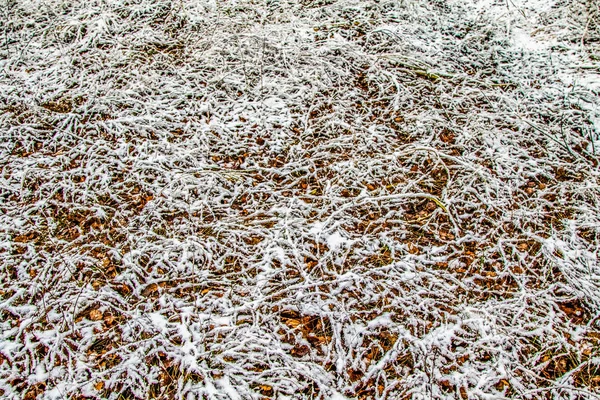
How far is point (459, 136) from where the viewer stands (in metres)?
3.36

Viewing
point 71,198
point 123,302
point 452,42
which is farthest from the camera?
point 452,42

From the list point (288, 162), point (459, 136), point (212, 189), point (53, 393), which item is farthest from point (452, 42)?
point (53, 393)

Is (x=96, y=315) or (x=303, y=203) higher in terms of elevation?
(x=303, y=203)

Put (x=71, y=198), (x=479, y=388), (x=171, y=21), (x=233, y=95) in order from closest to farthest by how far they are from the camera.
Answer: (x=479, y=388)
(x=71, y=198)
(x=233, y=95)
(x=171, y=21)

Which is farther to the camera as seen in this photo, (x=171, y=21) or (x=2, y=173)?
(x=171, y=21)

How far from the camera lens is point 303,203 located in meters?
2.97

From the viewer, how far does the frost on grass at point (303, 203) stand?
221cm

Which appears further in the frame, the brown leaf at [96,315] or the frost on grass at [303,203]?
the brown leaf at [96,315]

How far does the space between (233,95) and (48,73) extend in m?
1.97

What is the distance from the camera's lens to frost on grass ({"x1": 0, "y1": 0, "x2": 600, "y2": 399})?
2.21 m

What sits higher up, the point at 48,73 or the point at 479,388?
the point at 48,73

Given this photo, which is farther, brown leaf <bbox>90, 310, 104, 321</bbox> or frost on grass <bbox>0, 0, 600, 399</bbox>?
brown leaf <bbox>90, 310, 104, 321</bbox>

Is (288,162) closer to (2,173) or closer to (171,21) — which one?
(2,173)

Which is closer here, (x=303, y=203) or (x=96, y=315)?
(x=96, y=315)
